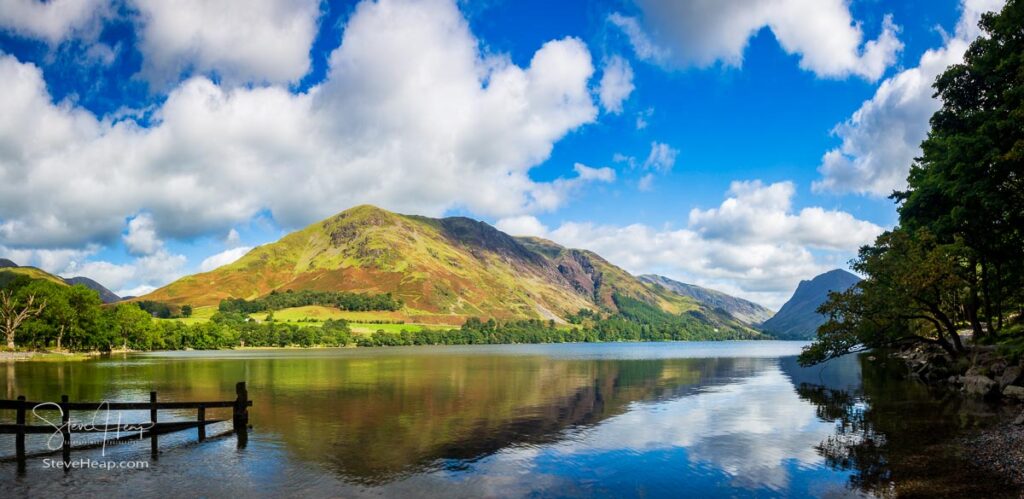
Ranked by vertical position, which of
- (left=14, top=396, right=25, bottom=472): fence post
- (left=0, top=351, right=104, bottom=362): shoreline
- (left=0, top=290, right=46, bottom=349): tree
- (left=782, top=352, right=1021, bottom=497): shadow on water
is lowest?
(left=0, top=351, right=104, bottom=362): shoreline

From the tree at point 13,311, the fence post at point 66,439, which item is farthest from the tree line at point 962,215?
the tree at point 13,311

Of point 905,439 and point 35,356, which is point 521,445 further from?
point 35,356

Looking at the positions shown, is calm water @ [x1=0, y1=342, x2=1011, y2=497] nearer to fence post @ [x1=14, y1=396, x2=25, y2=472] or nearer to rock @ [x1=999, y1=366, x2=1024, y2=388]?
fence post @ [x1=14, y1=396, x2=25, y2=472]

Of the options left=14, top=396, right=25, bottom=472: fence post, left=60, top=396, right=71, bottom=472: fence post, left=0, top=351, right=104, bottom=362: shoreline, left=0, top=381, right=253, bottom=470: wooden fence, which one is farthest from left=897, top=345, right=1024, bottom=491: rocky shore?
left=0, top=351, right=104, bottom=362: shoreline

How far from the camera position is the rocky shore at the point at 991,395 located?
984 inches

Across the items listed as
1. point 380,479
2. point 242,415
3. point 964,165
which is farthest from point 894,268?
point 242,415

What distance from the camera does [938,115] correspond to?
51750 millimetres

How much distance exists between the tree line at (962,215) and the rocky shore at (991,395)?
9.39ft

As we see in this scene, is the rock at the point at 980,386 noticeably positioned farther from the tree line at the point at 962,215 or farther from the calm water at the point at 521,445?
the tree line at the point at 962,215

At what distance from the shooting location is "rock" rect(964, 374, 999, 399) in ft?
141

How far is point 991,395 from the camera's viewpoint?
140ft

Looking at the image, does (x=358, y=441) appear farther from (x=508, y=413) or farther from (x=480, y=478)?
(x=508, y=413)

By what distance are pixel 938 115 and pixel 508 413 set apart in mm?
47414

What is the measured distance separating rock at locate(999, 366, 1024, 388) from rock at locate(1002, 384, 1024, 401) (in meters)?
0.57
